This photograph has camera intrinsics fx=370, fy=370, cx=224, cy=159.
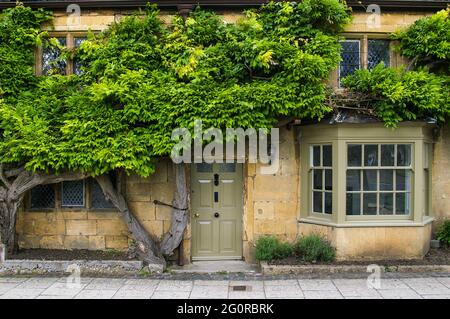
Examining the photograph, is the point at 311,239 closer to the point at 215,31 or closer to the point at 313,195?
the point at 313,195

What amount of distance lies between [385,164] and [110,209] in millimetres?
5832

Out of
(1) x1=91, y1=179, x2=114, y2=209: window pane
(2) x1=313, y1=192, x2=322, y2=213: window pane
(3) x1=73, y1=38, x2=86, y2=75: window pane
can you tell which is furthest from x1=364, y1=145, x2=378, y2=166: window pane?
(3) x1=73, y1=38, x2=86, y2=75: window pane

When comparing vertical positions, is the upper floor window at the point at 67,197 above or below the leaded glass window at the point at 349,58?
below

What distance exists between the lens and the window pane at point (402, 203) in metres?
7.51

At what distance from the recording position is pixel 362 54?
8055mm

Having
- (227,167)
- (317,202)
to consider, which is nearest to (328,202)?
(317,202)

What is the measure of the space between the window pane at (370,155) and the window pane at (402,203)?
0.85 m

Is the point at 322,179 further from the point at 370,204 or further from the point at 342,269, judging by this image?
the point at 342,269

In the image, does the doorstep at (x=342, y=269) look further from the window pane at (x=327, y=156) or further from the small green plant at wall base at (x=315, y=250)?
the window pane at (x=327, y=156)

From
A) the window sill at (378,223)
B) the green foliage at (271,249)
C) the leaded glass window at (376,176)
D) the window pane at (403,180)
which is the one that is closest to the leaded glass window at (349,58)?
the leaded glass window at (376,176)

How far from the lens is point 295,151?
26.0 ft

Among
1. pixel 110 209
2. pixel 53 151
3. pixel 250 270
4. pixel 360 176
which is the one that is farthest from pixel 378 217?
pixel 53 151

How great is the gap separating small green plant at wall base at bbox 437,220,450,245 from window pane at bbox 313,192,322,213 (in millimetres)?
2693
